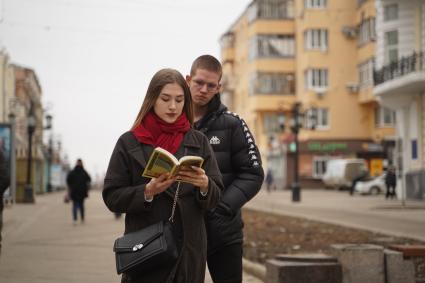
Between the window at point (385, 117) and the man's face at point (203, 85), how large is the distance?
6089cm

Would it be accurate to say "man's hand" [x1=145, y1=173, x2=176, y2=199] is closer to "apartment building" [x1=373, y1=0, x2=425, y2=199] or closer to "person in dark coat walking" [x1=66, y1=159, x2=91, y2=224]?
"person in dark coat walking" [x1=66, y1=159, x2=91, y2=224]

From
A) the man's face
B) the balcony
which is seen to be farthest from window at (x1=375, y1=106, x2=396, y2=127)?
the man's face

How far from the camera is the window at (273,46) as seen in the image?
241 ft

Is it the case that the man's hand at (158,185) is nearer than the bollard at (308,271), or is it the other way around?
the man's hand at (158,185)

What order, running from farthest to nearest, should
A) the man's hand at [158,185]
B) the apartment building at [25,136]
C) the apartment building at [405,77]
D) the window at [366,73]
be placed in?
the window at [366,73], the apartment building at [25,136], the apartment building at [405,77], the man's hand at [158,185]

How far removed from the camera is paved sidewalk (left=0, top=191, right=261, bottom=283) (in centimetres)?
1090

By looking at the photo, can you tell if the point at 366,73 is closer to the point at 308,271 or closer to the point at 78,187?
the point at 78,187

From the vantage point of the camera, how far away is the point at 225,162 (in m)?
5.38

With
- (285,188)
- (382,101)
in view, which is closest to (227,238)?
(382,101)

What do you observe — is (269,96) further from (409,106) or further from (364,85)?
(409,106)

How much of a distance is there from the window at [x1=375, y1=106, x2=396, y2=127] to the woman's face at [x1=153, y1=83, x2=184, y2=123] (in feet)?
203

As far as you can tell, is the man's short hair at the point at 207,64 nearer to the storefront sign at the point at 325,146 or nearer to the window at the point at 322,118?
the storefront sign at the point at 325,146

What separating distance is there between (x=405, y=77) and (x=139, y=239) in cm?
3502

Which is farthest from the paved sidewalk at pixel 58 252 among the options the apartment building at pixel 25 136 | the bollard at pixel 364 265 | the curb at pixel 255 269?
the apartment building at pixel 25 136
